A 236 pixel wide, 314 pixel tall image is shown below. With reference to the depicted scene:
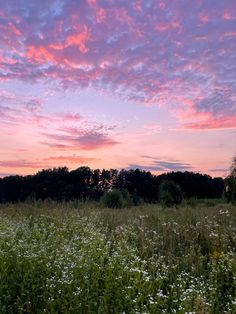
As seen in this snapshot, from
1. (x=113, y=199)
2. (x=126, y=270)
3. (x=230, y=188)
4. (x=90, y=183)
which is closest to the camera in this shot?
(x=126, y=270)

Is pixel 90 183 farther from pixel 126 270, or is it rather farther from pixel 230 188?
pixel 126 270

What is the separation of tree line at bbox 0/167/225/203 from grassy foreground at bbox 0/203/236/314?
4730 centimetres

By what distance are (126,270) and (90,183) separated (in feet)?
208

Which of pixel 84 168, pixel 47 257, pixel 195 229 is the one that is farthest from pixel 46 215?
pixel 84 168

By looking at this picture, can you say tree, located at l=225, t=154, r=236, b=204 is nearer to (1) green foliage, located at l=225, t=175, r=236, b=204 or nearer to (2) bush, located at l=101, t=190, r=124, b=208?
(1) green foliage, located at l=225, t=175, r=236, b=204

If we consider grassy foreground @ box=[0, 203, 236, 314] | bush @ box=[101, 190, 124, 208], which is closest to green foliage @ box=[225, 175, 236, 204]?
bush @ box=[101, 190, 124, 208]

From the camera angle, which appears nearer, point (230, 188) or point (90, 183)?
point (230, 188)

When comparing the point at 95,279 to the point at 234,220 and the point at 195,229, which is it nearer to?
the point at 195,229

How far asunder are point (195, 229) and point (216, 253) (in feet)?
6.67

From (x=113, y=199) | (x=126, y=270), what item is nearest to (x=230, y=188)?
(x=113, y=199)

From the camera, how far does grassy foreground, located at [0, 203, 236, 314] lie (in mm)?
5410

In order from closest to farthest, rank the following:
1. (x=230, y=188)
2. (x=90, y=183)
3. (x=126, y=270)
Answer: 1. (x=126, y=270)
2. (x=230, y=188)
3. (x=90, y=183)

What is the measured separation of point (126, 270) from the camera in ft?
20.1

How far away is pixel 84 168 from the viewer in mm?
72125
